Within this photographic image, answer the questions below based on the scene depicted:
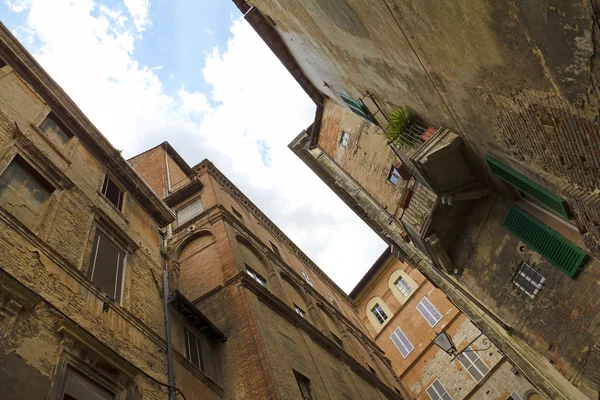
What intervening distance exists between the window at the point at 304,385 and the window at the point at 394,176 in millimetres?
5891

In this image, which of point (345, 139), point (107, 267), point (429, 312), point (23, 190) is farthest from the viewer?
point (429, 312)

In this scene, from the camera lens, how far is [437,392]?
21.4m

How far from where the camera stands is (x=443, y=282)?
39.9ft

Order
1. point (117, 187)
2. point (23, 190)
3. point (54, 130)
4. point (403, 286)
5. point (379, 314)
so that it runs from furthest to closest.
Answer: point (379, 314)
point (403, 286)
point (117, 187)
point (54, 130)
point (23, 190)

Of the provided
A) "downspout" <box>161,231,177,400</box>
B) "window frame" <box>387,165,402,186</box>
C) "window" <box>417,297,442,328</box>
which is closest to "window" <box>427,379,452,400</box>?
"window" <box>417,297,442,328</box>

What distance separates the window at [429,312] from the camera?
931 inches

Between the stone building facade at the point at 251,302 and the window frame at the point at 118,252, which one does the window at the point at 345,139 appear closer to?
the stone building facade at the point at 251,302

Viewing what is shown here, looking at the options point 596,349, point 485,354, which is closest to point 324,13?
point 596,349

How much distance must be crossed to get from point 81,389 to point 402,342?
22.7 metres

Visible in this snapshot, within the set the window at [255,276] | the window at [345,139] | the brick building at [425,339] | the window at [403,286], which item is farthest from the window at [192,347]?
the window at [403,286]

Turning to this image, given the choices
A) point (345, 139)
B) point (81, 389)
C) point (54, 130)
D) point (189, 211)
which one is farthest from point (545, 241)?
point (189, 211)

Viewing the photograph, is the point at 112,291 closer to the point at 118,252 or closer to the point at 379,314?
the point at 118,252

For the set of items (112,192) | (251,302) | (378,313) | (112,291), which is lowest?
(112,291)

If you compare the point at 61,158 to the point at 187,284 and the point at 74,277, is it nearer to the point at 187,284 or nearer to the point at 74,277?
the point at 74,277
